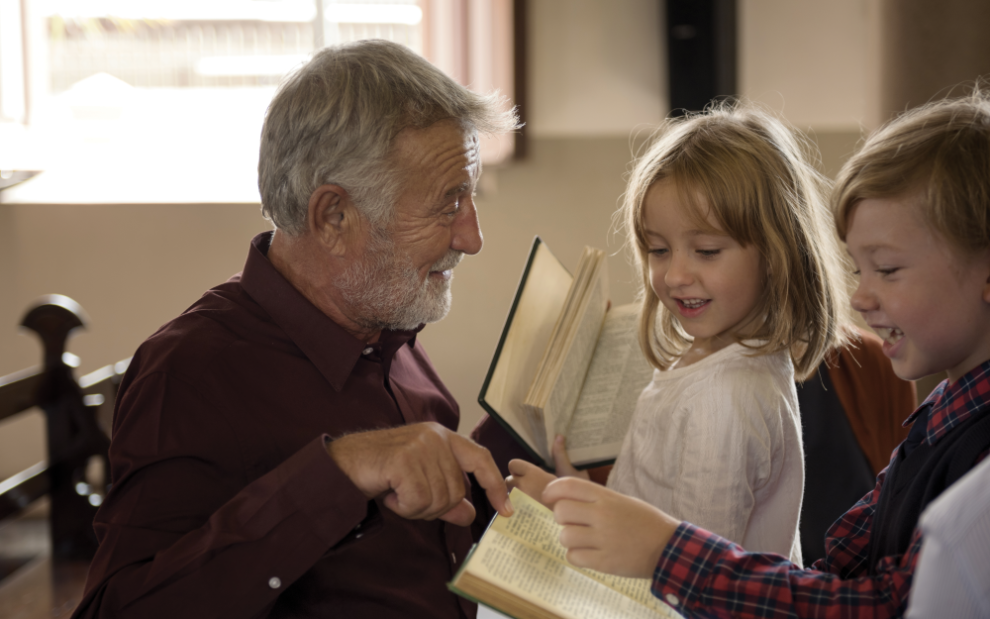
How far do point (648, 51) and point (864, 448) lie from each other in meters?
2.08

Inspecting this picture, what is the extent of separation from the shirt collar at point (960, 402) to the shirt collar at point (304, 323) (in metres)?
0.80

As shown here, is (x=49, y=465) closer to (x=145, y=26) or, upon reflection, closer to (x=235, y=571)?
(x=235, y=571)

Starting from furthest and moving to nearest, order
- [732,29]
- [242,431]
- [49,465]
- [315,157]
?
1. [732,29]
2. [49,465]
3. [315,157]
4. [242,431]

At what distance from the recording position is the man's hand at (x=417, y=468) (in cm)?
92

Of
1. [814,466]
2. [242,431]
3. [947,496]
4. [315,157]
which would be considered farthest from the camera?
[814,466]

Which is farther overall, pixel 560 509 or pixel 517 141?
pixel 517 141

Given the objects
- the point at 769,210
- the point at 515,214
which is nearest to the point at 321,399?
the point at 769,210

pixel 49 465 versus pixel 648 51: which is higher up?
pixel 648 51

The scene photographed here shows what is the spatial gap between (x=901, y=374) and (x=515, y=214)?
2.46 metres

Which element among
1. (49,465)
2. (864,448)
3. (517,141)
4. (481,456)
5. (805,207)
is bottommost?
(49,465)

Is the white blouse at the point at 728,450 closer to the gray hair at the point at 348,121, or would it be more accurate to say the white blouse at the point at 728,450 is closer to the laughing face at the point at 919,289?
the laughing face at the point at 919,289

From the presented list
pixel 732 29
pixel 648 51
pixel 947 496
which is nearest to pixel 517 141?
pixel 648 51

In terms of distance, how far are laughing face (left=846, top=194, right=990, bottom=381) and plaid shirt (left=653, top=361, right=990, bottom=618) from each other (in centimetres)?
4

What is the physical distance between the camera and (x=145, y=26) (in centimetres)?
329
